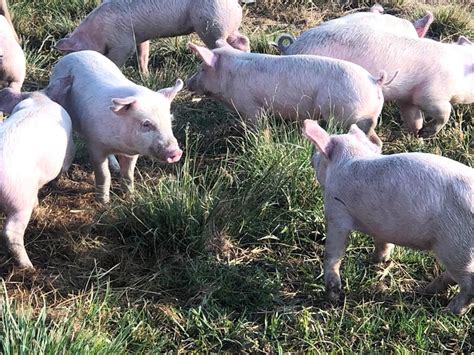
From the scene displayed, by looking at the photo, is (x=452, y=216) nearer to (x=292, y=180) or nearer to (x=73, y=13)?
(x=292, y=180)

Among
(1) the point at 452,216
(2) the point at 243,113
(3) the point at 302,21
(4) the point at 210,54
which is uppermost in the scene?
(1) the point at 452,216

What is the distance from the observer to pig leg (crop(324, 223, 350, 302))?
399 centimetres

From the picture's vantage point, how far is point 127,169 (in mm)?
4973

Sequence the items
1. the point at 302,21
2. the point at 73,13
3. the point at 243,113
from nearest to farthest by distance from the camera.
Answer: the point at 243,113 → the point at 73,13 → the point at 302,21

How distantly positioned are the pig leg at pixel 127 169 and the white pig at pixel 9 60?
4.45 ft

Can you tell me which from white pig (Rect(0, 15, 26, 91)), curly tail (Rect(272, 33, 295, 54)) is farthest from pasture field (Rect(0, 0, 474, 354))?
curly tail (Rect(272, 33, 295, 54))

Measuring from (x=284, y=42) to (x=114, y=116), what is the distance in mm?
2667

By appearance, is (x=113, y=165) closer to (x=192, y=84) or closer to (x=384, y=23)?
(x=192, y=84)

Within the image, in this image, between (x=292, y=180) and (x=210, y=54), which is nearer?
(x=292, y=180)

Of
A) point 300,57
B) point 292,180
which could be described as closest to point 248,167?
point 292,180

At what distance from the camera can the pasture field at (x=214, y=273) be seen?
145 inches

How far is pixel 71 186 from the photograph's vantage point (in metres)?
5.15

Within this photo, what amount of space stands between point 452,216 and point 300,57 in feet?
7.30

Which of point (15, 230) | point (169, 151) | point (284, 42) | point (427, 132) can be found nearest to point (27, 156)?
point (15, 230)
